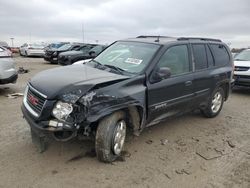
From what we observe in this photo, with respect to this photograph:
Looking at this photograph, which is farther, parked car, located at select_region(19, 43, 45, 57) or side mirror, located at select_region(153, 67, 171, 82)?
parked car, located at select_region(19, 43, 45, 57)

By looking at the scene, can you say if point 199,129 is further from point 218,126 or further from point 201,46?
point 201,46

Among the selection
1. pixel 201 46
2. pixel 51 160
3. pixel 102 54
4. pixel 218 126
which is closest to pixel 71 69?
pixel 102 54

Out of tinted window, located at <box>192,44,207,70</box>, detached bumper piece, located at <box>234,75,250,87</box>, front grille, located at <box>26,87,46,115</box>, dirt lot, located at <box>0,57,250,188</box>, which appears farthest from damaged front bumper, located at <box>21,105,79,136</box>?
detached bumper piece, located at <box>234,75,250,87</box>

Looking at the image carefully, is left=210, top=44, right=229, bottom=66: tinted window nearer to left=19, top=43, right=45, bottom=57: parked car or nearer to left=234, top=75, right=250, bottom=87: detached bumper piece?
left=234, top=75, right=250, bottom=87: detached bumper piece

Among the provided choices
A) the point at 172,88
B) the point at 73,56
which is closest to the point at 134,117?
the point at 172,88

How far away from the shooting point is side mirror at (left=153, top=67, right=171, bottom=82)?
4510mm

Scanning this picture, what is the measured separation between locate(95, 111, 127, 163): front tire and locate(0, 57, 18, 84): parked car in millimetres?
5201

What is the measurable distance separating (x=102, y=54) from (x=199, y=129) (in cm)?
244

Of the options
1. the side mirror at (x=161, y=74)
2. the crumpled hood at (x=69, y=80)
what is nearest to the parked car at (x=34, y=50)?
the crumpled hood at (x=69, y=80)

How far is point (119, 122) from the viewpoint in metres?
4.13

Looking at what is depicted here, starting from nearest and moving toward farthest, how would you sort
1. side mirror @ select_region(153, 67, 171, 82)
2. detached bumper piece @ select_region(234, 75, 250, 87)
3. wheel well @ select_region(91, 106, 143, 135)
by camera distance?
wheel well @ select_region(91, 106, 143, 135) → side mirror @ select_region(153, 67, 171, 82) → detached bumper piece @ select_region(234, 75, 250, 87)

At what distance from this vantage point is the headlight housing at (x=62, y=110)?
11.7ft

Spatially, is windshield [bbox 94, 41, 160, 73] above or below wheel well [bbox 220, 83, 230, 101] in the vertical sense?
above

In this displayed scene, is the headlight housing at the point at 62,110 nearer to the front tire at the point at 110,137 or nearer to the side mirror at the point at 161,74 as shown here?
the front tire at the point at 110,137
